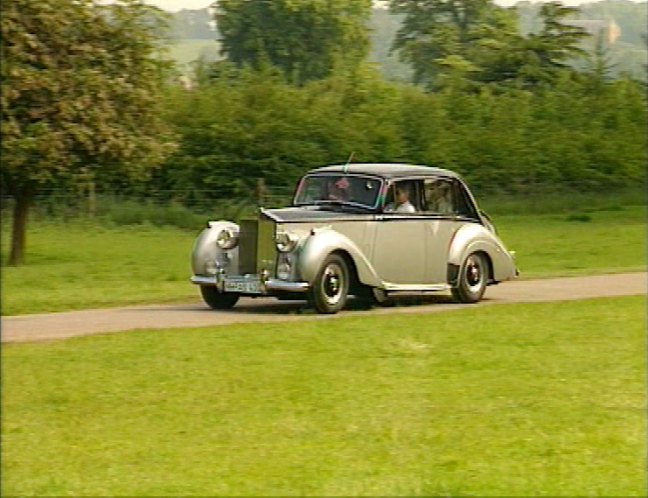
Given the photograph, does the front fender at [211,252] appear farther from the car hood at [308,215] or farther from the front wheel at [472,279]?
the front wheel at [472,279]

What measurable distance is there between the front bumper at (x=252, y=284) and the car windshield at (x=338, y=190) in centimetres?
180

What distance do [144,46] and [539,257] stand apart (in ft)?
30.0

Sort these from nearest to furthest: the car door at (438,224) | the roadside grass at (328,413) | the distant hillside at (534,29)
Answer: the roadside grass at (328,413) < the car door at (438,224) < the distant hillside at (534,29)

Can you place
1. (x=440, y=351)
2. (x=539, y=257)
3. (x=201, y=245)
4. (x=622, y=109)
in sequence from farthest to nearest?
(x=622, y=109), (x=539, y=257), (x=201, y=245), (x=440, y=351)

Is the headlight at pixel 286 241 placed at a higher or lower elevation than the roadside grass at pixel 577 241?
higher

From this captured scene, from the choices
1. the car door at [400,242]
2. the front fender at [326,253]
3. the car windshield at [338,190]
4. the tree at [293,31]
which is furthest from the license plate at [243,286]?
the tree at [293,31]

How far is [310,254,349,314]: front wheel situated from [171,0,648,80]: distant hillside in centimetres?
2505

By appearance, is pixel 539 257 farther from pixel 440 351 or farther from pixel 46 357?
pixel 46 357

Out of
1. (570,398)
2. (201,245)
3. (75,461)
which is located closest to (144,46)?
(201,245)

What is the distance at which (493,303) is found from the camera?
19.2 m

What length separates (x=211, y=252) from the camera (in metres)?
18.1

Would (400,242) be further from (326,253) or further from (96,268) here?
(96,268)

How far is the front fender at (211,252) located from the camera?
17906 millimetres

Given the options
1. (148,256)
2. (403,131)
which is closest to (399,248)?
(148,256)
